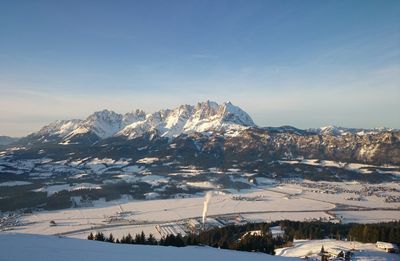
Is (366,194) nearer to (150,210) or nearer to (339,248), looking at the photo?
(150,210)

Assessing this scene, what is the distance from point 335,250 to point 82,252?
35.4 meters

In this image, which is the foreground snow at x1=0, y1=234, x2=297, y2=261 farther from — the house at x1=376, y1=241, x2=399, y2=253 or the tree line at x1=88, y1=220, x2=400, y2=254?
the house at x1=376, y1=241, x2=399, y2=253

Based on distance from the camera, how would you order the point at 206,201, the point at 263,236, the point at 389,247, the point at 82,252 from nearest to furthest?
1. the point at 82,252
2. the point at 389,247
3. the point at 263,236
4. the point at 206,201

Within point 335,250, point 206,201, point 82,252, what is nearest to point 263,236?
point 335,250

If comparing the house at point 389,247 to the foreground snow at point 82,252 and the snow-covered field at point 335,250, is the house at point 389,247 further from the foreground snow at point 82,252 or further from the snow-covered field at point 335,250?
the foreground snow at point 82,252

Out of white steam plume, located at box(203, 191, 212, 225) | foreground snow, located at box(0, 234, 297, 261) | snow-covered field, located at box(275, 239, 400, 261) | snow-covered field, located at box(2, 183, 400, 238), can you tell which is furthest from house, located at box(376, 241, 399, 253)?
white steam plume, located at box(203, 191, 212, 225)

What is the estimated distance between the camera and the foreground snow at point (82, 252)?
2805cm

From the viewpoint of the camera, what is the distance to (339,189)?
171 metres

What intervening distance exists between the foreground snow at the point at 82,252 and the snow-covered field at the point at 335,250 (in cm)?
1823

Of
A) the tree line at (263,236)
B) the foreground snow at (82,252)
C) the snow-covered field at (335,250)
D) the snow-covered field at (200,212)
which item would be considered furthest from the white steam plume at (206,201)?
the foreground snow at (82,252)

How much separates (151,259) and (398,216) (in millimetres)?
104579

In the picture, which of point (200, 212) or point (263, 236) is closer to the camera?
point (263, 236)

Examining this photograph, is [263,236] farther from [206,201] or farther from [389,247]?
[206,201]

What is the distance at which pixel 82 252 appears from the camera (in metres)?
30.4
